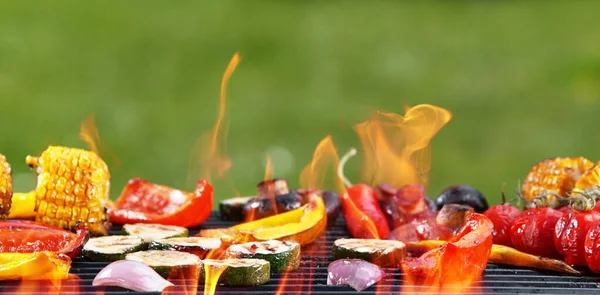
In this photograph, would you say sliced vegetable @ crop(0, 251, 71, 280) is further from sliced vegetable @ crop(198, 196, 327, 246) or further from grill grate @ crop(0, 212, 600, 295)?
sliced vegetable @ crop(198, 196, 327, 246)

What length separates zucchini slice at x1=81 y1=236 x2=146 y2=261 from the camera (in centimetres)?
375

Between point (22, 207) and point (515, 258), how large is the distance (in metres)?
2.83

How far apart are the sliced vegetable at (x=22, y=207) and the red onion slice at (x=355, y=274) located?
82.1 inches

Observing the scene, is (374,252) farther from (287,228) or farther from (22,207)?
(22,207)

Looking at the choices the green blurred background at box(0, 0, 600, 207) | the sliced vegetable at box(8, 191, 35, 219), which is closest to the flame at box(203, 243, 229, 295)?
the sliced vegetable at box(8, 191, 35, 219)

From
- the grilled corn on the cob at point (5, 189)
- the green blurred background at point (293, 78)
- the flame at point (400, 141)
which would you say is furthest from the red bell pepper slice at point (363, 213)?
the green blurred background at point (293, 78)

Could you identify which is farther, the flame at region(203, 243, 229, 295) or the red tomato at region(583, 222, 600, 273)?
the red tomato at region(583, 222, 600, 273)

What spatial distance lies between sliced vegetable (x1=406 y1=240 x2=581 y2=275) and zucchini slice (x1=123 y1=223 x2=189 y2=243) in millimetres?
1265

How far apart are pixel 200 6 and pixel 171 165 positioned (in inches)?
109

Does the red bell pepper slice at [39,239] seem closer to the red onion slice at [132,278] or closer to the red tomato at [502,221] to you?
the red onion slice at [132,278]

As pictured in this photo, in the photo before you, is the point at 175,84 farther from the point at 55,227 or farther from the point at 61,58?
the point at 55,227

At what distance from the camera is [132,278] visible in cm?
327

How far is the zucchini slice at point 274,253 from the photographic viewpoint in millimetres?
3633

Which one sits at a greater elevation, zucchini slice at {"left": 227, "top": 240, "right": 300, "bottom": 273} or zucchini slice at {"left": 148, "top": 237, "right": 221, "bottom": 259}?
zucchini slice at {"left": 148, "top": 237, "right": 221, "bottom": 259}
